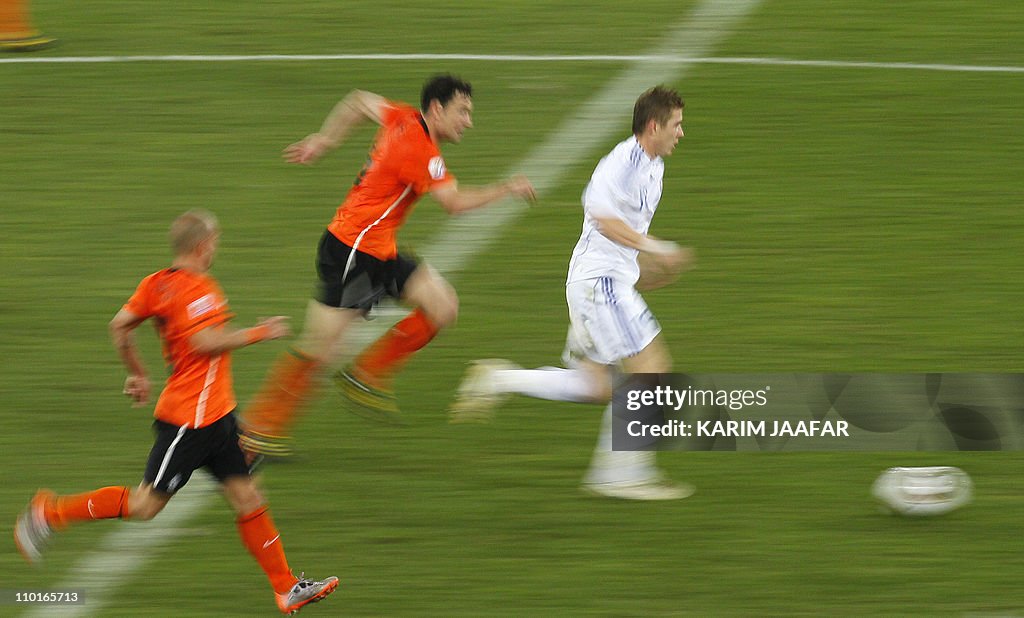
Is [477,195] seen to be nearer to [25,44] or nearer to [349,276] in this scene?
[349,276]

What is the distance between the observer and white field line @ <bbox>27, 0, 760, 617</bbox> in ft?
24.1

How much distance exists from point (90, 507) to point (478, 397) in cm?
240

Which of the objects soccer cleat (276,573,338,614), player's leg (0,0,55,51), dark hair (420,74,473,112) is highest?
player's leg (0,0,55,51)

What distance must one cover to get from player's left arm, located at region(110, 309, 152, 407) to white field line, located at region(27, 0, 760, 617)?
1.08 m

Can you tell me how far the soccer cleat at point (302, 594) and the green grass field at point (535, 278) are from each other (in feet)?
0.90

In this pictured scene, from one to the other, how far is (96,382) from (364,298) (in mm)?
2016

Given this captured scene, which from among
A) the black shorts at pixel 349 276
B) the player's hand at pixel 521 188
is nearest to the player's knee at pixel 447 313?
the black shorts at pixel 349 276

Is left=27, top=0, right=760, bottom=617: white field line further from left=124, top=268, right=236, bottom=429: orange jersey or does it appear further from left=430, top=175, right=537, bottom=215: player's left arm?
left=430, top=175, right=537, bottom=215: player's left arm

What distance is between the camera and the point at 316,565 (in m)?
7.39

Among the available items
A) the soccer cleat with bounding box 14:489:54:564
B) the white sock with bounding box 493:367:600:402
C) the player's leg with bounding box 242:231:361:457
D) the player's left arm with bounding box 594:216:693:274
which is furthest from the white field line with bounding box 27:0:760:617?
the player's left arm with bounding box 594:216:693:274

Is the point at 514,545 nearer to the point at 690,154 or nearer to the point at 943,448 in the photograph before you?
the point at 943,448

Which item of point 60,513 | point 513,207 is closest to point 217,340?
point 60,513

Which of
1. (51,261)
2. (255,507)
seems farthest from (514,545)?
(51,261)

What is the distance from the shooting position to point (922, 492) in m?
7.72
